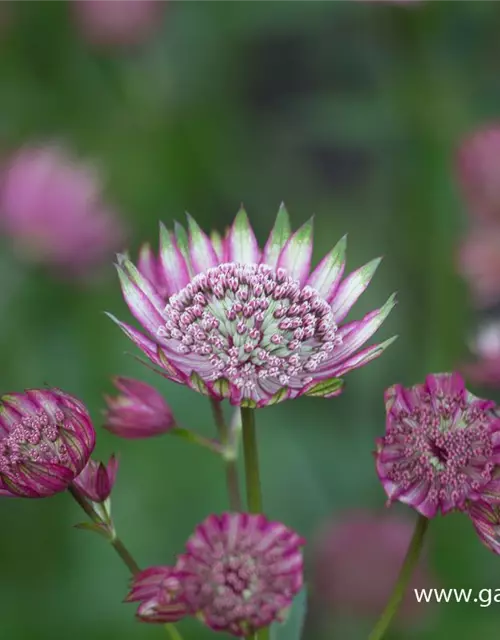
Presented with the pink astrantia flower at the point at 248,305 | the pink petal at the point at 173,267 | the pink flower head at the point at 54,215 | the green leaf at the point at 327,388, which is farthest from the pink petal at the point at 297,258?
the pink flower head at the point at 54,215

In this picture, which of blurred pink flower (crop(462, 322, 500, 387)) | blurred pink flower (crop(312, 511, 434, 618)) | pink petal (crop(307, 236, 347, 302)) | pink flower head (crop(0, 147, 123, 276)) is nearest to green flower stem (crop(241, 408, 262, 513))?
pink petal (crop(307, 236, 347, 302))

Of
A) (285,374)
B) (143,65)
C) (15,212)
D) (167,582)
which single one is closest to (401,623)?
(285,374)

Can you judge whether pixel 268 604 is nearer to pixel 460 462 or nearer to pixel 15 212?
pixel 460 462

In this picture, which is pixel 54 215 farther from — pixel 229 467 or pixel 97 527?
pixel 97 527

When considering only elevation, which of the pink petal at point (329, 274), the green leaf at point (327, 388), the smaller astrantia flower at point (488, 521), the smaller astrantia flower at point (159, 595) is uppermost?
the pink petal at point (329, 274)

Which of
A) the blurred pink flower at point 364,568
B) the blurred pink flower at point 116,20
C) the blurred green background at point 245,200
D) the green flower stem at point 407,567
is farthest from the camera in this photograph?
the blurred pink flower at point 116,20

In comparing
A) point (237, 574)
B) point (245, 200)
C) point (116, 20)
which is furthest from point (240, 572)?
point (116, 20)

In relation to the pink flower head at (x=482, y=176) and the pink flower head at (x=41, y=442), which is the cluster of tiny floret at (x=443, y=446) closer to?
the pink flower head at (x=41, y=442)
